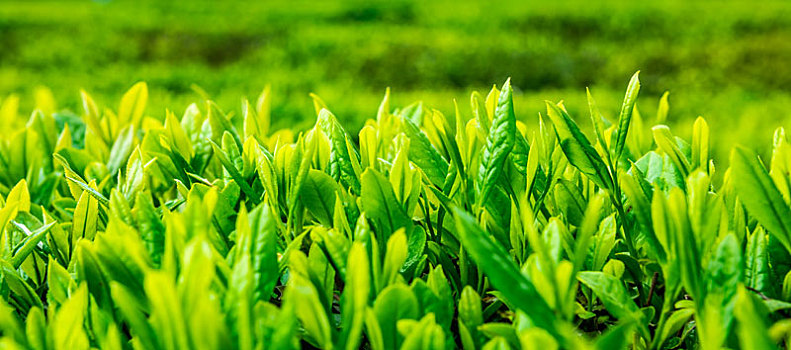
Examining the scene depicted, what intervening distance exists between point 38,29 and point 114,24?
3.43ft

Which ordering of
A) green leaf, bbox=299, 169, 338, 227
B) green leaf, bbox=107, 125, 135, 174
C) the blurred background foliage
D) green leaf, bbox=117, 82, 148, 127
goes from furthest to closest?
the blurred background foliage → green leaf, bbox=117, 82, 148, 127 → green leaf, bbox=107, 125, 135, 174 → green leaf, bbox=299, 169, 338, 227

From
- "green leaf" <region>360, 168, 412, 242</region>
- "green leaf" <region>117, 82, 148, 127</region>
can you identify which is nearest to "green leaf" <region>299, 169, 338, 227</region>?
"green leaf" <region>360, 168, 412, 242</region>

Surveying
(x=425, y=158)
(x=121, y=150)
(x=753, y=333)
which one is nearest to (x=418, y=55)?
(x=121, y=150)

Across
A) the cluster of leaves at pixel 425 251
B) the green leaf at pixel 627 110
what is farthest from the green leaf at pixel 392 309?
the green leaf at pixel 627 110

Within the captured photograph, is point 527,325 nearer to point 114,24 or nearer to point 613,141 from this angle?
point 613,141

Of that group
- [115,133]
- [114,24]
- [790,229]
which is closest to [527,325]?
[790,229]

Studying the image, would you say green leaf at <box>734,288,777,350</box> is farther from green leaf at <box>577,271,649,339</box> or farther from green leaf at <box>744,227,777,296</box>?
green leaf at <box>744,227,777,296</box>

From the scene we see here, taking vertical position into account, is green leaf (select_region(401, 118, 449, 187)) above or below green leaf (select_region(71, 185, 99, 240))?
above

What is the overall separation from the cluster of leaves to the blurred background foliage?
2994mm

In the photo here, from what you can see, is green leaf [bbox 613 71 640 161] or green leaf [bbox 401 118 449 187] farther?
green leaf [bbox 401 118 449 187]

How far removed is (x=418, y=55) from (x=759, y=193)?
23.0ft

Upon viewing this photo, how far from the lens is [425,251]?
1.20 m

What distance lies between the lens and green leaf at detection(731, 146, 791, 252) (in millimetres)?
983

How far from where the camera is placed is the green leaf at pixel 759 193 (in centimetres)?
98
